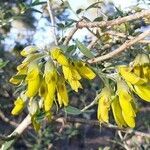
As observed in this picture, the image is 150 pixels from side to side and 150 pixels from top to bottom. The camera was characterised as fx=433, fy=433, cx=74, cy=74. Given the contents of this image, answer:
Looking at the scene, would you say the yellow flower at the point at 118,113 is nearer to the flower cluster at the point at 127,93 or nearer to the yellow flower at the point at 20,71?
the flower cluster at the point at 127,93

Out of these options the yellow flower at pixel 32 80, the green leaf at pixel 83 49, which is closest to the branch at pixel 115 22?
the green leaf at pixel 83 49

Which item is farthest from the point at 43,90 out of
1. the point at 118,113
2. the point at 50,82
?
the point at 118,113

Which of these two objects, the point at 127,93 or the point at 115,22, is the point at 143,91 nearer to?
the point at 127,93

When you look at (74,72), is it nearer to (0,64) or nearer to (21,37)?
(0,64)

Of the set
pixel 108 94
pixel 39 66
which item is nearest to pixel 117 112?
pixel 108 94

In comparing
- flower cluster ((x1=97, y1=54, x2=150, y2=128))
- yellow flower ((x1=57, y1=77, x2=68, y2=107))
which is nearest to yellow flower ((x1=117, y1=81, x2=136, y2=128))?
flower cluster ((x1=97, y1=54, x2=150, y2=128))

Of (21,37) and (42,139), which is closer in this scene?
(42,139)

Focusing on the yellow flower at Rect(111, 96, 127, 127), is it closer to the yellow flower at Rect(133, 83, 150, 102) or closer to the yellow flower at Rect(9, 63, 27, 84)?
the yellow flower at Rect(133, 83, 150, 102)
